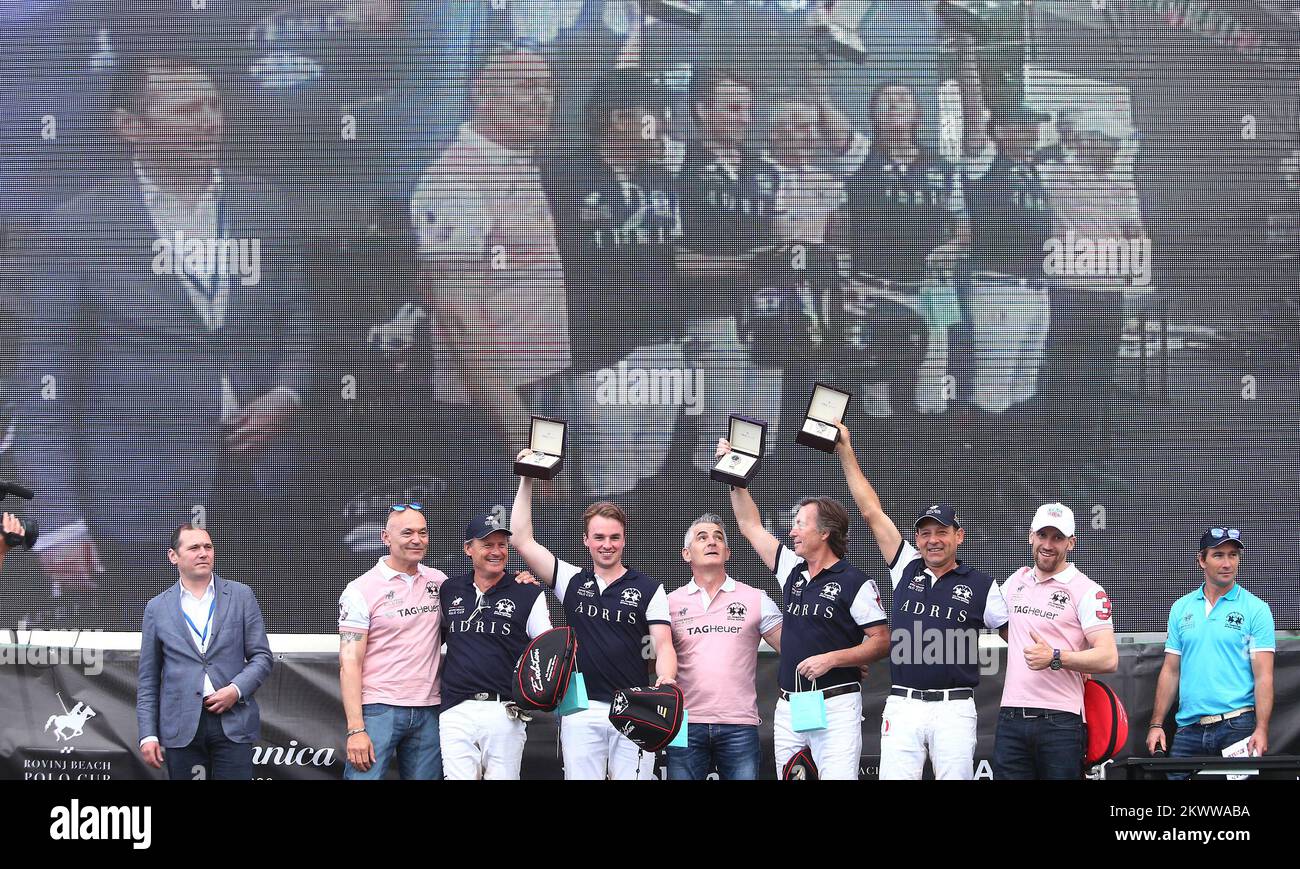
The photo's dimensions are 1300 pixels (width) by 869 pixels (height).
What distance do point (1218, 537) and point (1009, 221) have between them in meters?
1.43

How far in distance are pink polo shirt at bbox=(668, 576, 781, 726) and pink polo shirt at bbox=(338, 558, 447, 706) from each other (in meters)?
0.84

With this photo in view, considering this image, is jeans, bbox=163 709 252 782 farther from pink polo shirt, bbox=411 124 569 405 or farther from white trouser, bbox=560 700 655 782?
pink polo shirt, bbox=411 124 569 405

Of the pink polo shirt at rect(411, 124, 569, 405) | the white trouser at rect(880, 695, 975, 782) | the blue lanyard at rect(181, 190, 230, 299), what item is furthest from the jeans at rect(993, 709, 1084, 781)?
the blue lanyard at rect(181, 190, 230, 299)

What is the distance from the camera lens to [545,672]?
4582 millimetres

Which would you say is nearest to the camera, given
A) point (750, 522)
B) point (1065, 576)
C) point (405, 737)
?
point (1065, 576)

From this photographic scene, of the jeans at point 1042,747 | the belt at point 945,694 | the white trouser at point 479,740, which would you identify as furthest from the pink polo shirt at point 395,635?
the jeans at point 1042,747

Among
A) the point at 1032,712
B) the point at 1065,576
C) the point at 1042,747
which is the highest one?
the point at 1065,576

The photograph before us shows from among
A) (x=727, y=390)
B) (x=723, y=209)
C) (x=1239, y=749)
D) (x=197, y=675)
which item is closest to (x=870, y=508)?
(x=727, y=390)

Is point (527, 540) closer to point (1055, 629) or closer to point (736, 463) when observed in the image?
point (736, 463)

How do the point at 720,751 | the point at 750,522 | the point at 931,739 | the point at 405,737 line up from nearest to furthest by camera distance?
the point at 931,739
the point at 720,751
the point at 405,737
the point at 750,522

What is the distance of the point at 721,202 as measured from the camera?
18.4 ft

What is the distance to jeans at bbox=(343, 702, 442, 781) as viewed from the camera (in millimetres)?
4852

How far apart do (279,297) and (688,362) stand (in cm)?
162

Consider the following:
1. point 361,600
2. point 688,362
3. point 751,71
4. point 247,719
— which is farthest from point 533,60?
point 247,719
